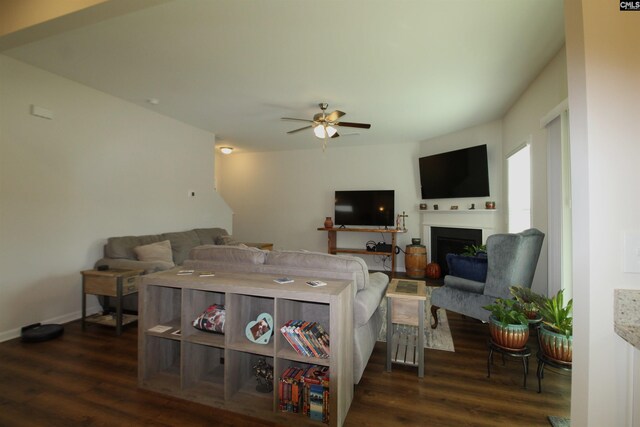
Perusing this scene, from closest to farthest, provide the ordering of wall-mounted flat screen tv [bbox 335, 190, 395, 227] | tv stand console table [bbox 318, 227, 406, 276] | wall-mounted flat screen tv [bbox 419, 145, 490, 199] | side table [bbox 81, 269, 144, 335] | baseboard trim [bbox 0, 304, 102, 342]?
1. baseboard trim [bbox 0, 304, 102, 342]
2. side table [bbox 81, 269, 144, 335]
3. wall-mounted flat screen tv [bbox 419, 145, 490, 199]
4. tv stand console table [bbox 318, 227, 406, 276]
5. wall-mounted flat screen tv [bbox 335, 190, 395, 227]

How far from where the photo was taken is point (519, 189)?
385cm

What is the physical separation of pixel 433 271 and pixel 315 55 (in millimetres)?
4258

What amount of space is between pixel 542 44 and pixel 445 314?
293 cm

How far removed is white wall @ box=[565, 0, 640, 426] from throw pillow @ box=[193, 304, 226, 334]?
1825 mm

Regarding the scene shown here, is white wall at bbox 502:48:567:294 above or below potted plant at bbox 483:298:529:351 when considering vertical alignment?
above

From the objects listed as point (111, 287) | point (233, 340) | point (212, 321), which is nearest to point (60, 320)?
point (111, 287)

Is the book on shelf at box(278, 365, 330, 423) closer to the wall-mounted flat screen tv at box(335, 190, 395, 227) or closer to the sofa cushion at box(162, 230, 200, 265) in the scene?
the sofa cushion at box(162, 230, 200, 265)

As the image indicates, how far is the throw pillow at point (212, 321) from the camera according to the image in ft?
6.11

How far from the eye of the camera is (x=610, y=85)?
88 centimetres

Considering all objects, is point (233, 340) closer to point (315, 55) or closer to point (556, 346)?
point (556, 346)

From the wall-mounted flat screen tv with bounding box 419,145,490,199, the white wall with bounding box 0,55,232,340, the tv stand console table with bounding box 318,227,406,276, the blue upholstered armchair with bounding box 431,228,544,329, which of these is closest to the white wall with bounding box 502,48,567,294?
the blue upholstered armchair with bounding box 431,228,544,329

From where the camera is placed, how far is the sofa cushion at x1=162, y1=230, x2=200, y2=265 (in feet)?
13.5

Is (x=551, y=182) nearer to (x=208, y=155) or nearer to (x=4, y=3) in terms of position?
(x=4, y=3)

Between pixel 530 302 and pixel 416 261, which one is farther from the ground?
pixel 530 302
